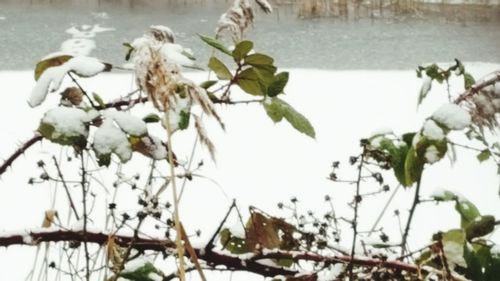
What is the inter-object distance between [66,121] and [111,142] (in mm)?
42

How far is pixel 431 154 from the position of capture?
0.65m

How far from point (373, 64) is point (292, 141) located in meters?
1.44

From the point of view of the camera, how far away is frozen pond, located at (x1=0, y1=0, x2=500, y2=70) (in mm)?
3707

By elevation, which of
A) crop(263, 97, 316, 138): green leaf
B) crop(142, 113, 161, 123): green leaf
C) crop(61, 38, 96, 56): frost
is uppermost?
crop(142, 113, 161, 123): green leaf

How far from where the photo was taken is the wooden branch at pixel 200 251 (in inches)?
25.2

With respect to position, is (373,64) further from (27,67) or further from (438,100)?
(27,67)

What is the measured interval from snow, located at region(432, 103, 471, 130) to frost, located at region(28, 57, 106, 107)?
343 millimetres

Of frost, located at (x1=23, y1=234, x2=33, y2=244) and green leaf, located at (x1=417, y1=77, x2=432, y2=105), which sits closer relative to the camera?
frost, located at (x1=23, y1=234, x2=33, y2=244)

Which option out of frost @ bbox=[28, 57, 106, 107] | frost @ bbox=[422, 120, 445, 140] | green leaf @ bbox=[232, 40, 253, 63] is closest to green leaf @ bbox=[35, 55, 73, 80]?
frost @ bbox=[28, 57, 106, 107]

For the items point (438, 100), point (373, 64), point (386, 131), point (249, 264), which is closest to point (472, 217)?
point (386, 131)

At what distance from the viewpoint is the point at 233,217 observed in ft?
5.60

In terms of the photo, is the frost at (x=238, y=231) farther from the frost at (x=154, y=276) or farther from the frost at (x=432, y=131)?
the frost at (x=432, y=131)

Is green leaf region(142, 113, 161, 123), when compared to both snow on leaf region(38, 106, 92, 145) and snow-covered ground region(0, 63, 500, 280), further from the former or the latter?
snow-covered ground region(0, 63, 500, 280)

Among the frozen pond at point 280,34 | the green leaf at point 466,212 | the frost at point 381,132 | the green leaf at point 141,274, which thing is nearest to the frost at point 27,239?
the green leaf at point 141,274
